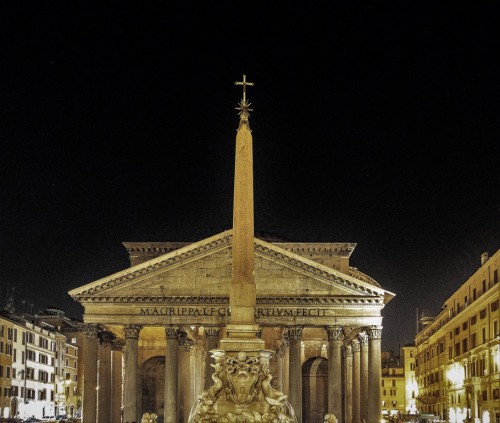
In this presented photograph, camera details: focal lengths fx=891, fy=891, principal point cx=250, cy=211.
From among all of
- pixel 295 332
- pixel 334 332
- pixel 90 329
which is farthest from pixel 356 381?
pixel 90 329

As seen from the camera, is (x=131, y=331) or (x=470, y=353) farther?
(x=470, y=353)

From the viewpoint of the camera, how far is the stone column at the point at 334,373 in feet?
153

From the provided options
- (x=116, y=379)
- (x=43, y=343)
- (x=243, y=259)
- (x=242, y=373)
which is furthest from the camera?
(x=43, y=343)

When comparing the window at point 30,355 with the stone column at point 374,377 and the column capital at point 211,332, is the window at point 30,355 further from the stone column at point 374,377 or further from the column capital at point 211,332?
the stone column at point 374,377

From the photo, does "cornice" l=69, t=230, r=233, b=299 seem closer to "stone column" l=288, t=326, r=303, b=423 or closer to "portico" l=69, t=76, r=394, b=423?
"portico" l=69, t=76, r=394, b=423

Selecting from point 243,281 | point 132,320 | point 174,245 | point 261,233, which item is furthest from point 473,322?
point 243,281

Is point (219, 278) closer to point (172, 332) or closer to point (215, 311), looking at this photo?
point (215, 311)

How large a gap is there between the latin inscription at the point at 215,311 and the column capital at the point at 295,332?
0.70 metres

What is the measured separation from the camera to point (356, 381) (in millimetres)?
53344

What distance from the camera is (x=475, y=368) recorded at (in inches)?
2394

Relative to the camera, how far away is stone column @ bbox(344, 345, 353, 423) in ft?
178

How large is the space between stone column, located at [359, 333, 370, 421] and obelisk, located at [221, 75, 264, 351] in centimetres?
3189

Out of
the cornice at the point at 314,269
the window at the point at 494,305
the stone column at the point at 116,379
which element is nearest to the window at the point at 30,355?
the stone column at the point at 116,379

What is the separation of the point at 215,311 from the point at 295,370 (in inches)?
211
